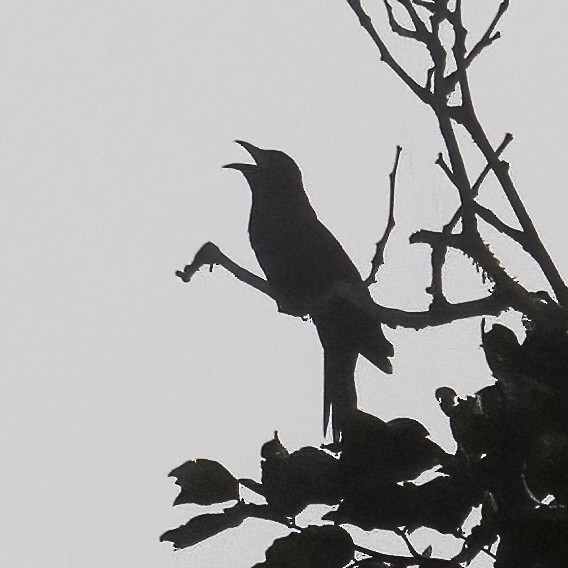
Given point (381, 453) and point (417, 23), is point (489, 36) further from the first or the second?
point (381, 453)

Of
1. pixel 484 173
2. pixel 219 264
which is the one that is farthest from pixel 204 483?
pixel 219 264

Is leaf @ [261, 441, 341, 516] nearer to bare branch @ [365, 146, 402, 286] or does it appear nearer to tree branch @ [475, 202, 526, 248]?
tree branch @ [475, 202, 526, 248]

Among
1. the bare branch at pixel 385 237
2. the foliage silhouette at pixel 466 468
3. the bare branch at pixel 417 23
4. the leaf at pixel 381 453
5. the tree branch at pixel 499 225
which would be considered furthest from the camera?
the bare branch at pixel 385 237

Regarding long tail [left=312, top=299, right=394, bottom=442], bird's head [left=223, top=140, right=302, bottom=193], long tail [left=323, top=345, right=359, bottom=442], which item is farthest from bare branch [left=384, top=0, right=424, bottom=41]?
bird's head [left=223, top=140, right=302, bottom=193]

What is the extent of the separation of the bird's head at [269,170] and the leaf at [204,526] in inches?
116

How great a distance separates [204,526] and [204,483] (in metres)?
0.05

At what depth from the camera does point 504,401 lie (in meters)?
0.80

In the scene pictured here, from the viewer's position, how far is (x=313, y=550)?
86cm

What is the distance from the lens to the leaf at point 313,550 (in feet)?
2.79

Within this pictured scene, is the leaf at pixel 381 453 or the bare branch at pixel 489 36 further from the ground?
the bare branch at pixel 489 36

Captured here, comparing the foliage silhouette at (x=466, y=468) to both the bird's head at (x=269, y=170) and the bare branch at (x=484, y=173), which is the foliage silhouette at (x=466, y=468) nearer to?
the bare branch at (x=484, y=173)

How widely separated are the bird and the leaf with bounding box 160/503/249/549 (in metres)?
2.02

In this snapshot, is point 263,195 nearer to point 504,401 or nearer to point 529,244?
point 529,244

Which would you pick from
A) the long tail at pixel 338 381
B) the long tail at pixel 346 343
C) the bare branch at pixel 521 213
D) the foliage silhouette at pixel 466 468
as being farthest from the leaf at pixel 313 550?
the long tail at pixel 346 343
